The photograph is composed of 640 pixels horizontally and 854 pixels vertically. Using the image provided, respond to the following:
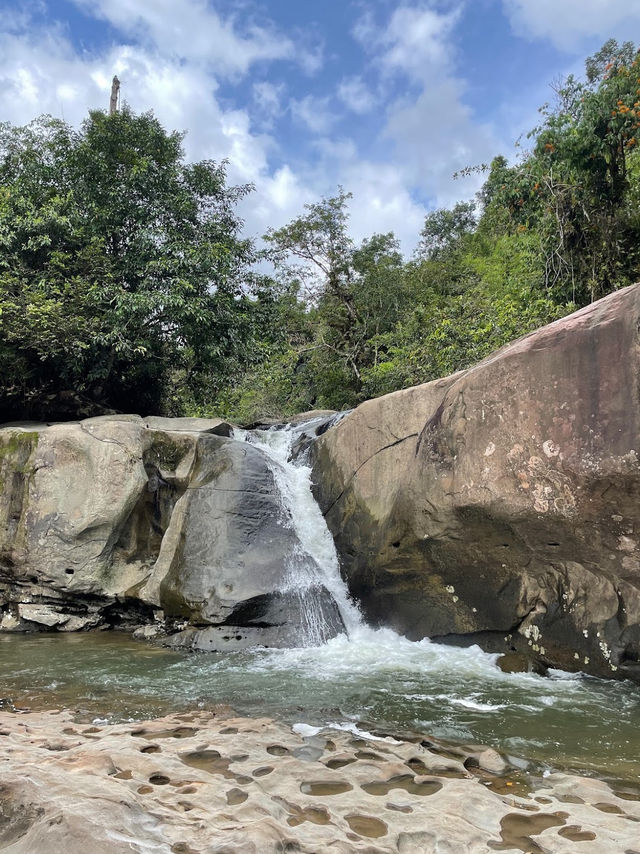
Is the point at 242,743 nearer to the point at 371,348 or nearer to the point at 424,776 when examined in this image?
the point at 424,776

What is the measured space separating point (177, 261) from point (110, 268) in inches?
61.6

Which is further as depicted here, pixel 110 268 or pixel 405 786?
pixel 110 268

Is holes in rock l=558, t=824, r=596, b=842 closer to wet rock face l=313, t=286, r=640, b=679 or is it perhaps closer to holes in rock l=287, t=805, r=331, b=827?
holes in rock l=287, t=805, r=331, b=827

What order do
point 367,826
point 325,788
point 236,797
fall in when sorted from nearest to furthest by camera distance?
point 367,826 < point 236,797 < point 325,788

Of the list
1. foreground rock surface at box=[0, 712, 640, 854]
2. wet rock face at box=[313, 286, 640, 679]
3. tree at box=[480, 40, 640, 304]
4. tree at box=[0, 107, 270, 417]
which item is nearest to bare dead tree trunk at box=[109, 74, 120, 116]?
tree at box=[0, 107, 270, 417]

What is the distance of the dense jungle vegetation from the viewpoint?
12562 mm

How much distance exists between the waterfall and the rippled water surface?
539mm

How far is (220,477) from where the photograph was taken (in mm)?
10078

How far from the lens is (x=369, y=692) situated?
19.6 feet

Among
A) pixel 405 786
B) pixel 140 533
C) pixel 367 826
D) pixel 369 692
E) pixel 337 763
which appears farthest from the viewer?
pixel 140 533

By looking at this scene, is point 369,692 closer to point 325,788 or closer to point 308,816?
point 325,788

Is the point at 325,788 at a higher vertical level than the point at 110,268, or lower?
lower

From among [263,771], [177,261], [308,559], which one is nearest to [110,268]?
[177,261]

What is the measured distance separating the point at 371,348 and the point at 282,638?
1493cm
